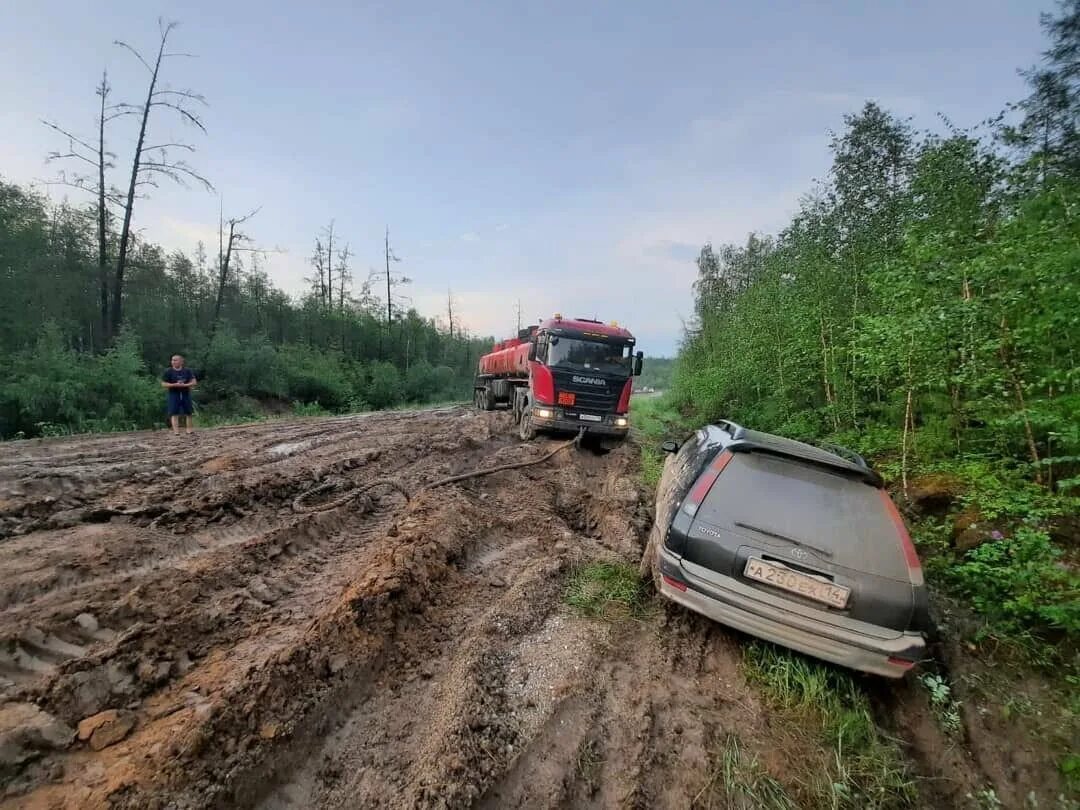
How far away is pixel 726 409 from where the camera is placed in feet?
54.6

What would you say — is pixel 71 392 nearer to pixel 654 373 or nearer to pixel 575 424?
pixel 575 424

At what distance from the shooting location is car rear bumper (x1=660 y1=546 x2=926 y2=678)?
2.62 m

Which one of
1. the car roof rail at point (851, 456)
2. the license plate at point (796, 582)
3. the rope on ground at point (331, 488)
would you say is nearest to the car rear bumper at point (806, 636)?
the license plate at point (796, 582)

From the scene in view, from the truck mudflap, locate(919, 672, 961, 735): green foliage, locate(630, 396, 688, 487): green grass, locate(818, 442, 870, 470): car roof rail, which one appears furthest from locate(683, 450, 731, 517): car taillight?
the truck mudflap

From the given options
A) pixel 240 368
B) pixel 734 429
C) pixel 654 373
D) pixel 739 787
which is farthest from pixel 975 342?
pixel 654 373

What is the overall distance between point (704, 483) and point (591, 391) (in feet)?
23.0

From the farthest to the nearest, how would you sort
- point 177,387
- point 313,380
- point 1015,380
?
1. point 313,380
2. point 177,387
3. point 1015,380

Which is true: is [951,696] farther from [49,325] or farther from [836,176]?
[49,325]

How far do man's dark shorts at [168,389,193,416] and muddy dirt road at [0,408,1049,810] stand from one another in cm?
495

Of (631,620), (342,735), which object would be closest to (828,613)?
(631,620)

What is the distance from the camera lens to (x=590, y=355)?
10469 mm

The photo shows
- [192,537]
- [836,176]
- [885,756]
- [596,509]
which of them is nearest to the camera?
[885,756]

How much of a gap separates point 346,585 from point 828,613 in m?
3.19

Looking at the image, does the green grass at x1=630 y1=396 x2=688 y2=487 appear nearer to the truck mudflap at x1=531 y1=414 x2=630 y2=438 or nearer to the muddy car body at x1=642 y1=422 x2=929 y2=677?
the truck mudflap at x1=531 y1=414 x2=630 y2=438
